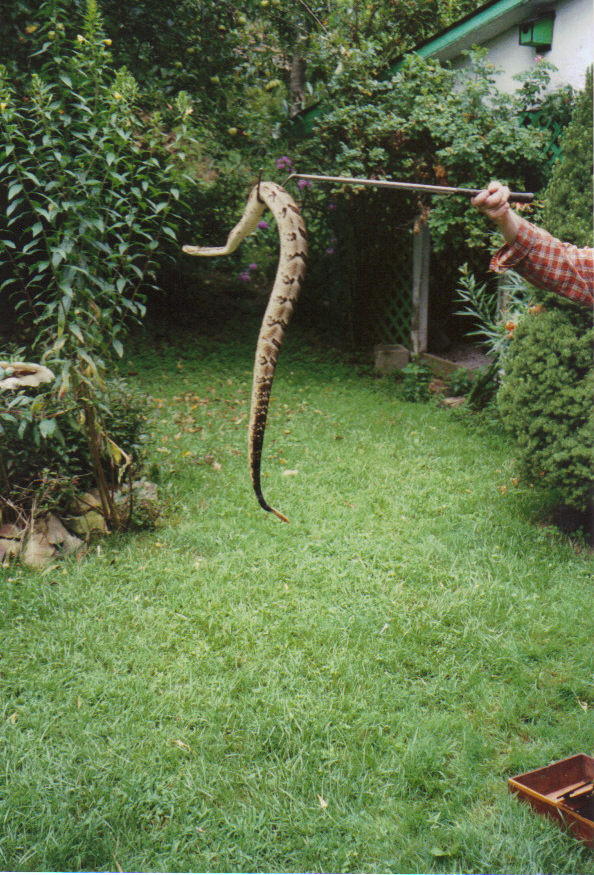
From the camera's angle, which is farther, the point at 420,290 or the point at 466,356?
the point at 466,356

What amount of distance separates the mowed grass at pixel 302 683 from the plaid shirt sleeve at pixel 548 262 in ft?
4.59

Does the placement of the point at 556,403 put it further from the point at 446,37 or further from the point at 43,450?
the point at 446,37

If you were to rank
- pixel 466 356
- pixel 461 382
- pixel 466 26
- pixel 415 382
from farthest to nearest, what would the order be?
pixel 466 356 → pixel 415 382 → pixel 461 382 → pixel 466 26

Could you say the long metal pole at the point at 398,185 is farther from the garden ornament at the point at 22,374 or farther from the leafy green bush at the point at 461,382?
the leafy green bush at the point at 461,382

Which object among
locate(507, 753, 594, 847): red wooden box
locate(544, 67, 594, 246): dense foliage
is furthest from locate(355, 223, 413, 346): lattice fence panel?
locate(507, 753, 594, 847): red wooden box

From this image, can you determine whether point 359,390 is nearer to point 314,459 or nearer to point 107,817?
point 314,459

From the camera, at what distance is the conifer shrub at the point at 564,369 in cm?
324

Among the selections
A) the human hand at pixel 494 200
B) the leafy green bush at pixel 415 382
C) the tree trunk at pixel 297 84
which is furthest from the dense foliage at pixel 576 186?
the tree trunk at pixel 297 84

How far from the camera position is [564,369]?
3.33 metres

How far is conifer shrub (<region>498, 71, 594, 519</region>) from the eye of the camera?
10.6ft

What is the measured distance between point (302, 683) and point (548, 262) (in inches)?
62.9

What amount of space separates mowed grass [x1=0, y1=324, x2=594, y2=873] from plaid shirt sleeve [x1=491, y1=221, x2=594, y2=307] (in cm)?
140

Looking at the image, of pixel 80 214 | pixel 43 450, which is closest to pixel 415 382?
pixel 43 450

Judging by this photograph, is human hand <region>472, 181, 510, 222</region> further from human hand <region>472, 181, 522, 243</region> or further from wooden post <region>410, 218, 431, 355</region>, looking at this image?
wooden post <region>410, 218, 431, 355</region>
